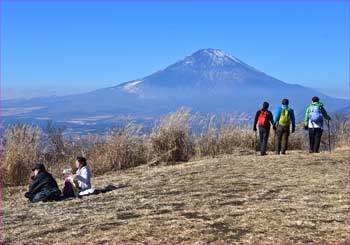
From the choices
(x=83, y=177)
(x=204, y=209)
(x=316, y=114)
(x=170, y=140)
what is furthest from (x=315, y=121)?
(x=204, y=209)

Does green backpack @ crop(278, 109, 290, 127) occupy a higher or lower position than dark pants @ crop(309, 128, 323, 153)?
higher

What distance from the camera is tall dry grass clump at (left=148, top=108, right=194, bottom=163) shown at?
55.2 ft

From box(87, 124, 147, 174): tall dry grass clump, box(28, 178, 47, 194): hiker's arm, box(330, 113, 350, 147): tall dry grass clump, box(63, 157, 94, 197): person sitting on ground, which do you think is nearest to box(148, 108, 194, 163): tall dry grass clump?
box(87, 124, 147, 174): tall dry grass clump

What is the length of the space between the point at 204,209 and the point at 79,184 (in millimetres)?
3903

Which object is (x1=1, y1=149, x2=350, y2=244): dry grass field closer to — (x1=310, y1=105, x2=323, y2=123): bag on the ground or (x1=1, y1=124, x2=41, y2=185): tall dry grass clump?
(x1=1, y1=124, x2=41, y2=185): tall dry grass clump

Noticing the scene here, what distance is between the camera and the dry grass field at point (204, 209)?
6.81m

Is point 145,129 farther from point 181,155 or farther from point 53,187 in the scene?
point 53,187

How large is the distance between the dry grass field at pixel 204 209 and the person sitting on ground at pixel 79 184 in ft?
1.85

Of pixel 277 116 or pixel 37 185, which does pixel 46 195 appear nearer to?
pixel 37 185

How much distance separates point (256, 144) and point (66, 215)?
1107 centimetres

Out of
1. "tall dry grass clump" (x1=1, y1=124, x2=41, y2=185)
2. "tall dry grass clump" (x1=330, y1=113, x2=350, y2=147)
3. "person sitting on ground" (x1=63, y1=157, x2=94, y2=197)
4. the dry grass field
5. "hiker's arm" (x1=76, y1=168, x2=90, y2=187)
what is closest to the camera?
the dry grass field

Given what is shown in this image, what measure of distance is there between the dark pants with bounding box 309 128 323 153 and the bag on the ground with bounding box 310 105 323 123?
0.27 metres

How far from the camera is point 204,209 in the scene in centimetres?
835

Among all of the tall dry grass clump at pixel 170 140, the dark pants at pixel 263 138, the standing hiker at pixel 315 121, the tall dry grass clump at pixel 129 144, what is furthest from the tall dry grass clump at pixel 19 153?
the standing hiker at pixel 315 121
